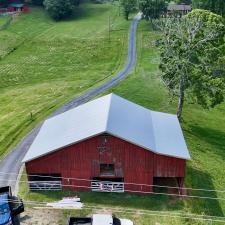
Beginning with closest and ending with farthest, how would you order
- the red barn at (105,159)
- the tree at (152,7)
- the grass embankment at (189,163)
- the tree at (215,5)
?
the grass embankment at (189,163) < the red barn at (105,159) < the tree at (215,5) < the tree at (152,7)

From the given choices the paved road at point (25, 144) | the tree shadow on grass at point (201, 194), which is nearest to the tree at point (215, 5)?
the paved road at point (25, 144)

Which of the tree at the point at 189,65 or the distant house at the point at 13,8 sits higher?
the tree at the point at 189,65

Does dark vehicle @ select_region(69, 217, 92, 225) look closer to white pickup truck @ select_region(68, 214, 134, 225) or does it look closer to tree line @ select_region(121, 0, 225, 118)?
white pickup truck @ select_region(68, 214, 134, 225)

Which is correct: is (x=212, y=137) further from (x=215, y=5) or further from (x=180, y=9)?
(x=180, y=9)

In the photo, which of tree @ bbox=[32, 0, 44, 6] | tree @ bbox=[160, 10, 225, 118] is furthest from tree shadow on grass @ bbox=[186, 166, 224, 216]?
tree @ bbox=[32, 0, 44, 6]

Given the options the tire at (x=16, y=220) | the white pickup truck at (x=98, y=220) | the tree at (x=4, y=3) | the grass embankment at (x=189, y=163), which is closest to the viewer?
the white pickup truck at (x=98, y=220)

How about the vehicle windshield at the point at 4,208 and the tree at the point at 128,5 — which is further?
the tree at the point at 128,5

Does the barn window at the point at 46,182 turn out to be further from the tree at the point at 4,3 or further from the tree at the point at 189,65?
the tree at the point at 4,3
